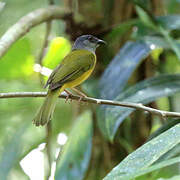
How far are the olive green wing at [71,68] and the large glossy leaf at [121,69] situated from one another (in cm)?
21

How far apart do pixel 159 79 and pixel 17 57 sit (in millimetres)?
1409

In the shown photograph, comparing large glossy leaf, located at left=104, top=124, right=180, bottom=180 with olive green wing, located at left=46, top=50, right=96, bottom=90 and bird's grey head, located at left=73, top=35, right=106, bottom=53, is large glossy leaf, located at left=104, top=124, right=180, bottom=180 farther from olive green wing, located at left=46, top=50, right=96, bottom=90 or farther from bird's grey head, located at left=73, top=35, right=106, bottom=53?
bird's grey head, located at left=73, top=35, right=106, bottom=53

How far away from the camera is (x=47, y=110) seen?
8.41ft

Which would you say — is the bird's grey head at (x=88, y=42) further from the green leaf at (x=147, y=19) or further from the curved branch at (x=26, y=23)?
the green leaf at (x=147, y=19)

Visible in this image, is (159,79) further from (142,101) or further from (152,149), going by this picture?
(152,149)

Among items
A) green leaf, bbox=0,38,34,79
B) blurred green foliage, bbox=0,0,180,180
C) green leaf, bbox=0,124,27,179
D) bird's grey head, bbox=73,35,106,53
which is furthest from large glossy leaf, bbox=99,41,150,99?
green leaf, bbox=0,124,27,179

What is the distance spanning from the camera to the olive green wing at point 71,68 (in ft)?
9.04

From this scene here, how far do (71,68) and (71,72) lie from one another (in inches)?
2.1

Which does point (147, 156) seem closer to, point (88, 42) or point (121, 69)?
point (121, 69)

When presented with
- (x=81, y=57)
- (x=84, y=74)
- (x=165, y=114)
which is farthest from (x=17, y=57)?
(x=165, y=114)

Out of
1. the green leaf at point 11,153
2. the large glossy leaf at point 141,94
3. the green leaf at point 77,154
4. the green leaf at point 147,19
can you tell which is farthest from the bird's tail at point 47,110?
the green leaf at point 147,19

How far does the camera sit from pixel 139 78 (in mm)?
3717

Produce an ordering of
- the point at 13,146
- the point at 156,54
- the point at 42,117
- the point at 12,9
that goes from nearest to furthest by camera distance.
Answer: the point at 42,117, the point at 13,146, the point at 156,54, the point at 12,9

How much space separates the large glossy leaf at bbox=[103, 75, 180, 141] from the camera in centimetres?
280
